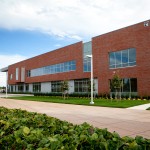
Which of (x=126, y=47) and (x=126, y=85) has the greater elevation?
(x=126, y=47)

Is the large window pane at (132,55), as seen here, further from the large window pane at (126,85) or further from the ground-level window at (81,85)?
the ground-level window at (81,85)

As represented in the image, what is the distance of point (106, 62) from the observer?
112 feet

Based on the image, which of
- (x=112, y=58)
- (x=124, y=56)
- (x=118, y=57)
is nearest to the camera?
(x=124, y=56)

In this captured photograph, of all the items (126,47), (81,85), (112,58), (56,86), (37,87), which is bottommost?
(37,87)

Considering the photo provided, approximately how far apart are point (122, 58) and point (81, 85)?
1119 centimetres

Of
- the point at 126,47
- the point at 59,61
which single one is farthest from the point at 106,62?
the point at 59,61

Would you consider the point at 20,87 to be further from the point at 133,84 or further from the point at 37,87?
the point at 133,84

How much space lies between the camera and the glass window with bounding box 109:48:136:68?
99.2ft

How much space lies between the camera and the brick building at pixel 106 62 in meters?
28.8

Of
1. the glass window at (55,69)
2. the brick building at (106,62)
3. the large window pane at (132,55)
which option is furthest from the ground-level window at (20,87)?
the large window pane at (132,55)

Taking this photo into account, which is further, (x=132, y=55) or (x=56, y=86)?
(x=56, y=86)

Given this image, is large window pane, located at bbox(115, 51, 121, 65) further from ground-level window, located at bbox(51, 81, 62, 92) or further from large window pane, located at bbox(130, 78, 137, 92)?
ground-level window, located at bbox(51, 81, 62, 92)

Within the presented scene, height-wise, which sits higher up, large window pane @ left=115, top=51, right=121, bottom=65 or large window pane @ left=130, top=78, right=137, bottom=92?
large window pane @ left=115, top=51, right=121, bottom=65

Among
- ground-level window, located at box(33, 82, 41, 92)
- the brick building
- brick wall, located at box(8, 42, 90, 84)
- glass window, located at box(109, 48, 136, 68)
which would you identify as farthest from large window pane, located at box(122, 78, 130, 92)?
ground-level window, located at box(33, 82, 41, 92)
